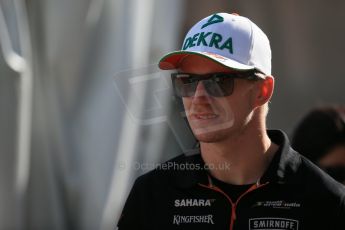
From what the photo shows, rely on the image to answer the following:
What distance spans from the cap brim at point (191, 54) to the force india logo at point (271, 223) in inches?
19.1

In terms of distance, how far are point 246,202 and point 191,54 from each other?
1.65 feet

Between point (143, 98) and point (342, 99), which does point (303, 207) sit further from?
point (342, 99)

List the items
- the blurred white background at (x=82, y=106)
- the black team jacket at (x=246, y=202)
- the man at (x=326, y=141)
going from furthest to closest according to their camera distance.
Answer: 1. the blurred white background at (x=82, y=106)
2. the man at (x=326, y=141)
3. the black team jacket at (x=246, y=202)

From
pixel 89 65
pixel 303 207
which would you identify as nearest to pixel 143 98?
pixel 89 65

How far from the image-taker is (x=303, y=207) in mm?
2439

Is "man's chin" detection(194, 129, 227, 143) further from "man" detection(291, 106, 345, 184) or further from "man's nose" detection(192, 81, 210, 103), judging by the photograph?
"man" detection(291, 106, 345, 184)

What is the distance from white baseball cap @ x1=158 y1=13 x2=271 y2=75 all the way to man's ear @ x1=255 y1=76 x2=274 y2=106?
0.03 m

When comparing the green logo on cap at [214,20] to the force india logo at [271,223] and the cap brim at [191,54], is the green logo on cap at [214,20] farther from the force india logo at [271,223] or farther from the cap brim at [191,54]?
the force india logo at [271,223]

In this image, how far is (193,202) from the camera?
2508 millimetres

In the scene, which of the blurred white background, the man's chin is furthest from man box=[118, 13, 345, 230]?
the blurred white background

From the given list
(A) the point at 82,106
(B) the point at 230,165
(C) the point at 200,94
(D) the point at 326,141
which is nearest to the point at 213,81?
(C) the point at 200,94

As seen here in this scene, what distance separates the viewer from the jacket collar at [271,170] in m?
2.48

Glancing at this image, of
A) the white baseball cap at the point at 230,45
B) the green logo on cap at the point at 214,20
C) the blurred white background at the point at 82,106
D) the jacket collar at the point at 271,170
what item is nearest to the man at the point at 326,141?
the blurred white background at the point at 82,106

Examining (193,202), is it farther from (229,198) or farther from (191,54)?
(191,54)
